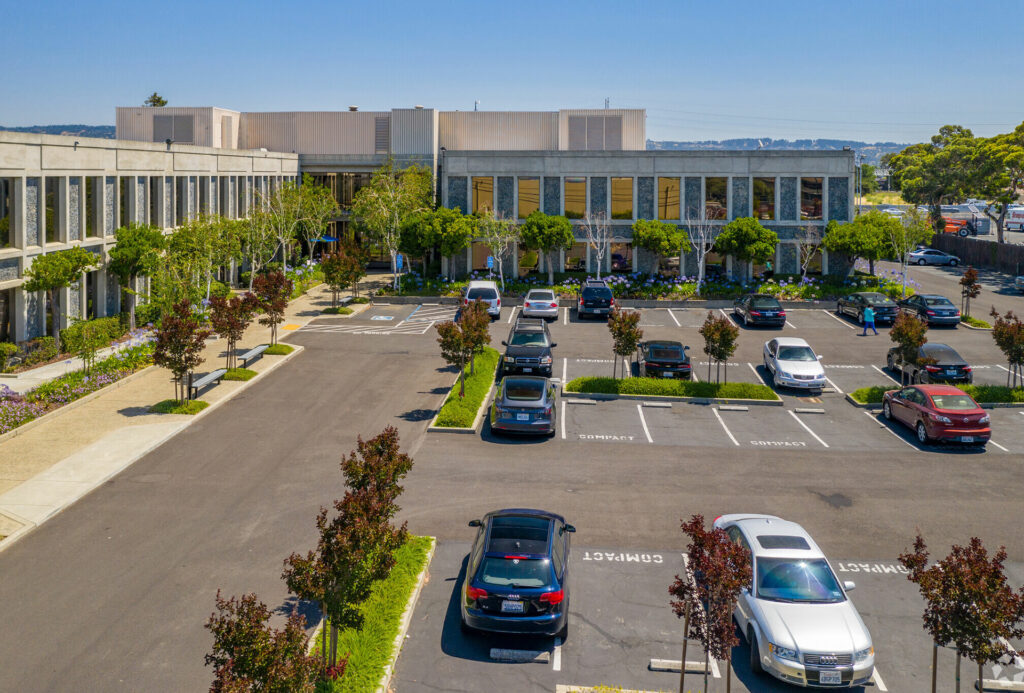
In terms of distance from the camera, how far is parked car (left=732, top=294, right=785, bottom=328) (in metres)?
40.6

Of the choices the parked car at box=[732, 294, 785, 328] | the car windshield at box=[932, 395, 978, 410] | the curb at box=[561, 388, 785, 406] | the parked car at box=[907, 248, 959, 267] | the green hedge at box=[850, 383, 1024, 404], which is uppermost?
the parked car at box=[907, 248, 959, 267]

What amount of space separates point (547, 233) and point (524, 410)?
88.1 feet

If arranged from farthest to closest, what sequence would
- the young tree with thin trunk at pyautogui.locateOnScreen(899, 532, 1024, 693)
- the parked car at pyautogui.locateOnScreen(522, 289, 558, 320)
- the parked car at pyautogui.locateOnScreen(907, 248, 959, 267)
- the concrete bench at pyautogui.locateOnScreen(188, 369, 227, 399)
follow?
1. the parked car at pyautogui.locateOnScreen(907, 248, 959, 267)
2. the parked car at pyautogui.locateOnScreen(522, 289, 558, 320)
3. the concrete bench at pyautogui.locateOnScreen(188, 369, 227, 399)
4. the young tree with thin trunk at pyautogui.locateOnScreen(899, 532, 1024, 693)

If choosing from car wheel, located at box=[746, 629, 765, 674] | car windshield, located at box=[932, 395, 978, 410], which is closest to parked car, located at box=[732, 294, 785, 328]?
Answer: car windshield, located at box=[932, 395, 978, 410]

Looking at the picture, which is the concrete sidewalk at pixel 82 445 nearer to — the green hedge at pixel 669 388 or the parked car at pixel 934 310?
the green hedge at pixel 669 388

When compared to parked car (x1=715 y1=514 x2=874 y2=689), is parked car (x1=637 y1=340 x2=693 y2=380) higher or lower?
higher

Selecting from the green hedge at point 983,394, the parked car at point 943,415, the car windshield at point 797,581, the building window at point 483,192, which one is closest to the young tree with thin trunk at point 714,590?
the car windshield at point 797,581

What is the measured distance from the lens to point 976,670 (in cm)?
1264

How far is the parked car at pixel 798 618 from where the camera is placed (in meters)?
11.8

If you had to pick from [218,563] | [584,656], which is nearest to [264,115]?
[218,563]

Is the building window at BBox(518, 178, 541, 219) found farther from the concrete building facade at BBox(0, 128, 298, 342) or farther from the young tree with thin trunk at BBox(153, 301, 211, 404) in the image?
the young tree with thin trunk at BBox(153, 301, 211, 404)

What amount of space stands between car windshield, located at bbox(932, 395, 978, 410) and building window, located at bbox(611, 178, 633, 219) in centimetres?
2994

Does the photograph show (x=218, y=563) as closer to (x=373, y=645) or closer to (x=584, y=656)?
(x=373, y=645)

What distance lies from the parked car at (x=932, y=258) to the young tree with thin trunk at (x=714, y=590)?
6378cm
